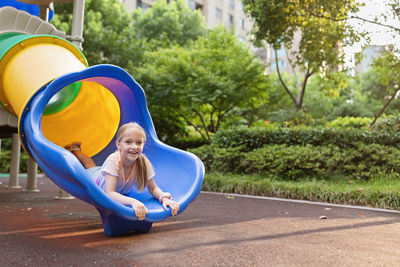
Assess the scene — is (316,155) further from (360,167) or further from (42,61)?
(42,61)

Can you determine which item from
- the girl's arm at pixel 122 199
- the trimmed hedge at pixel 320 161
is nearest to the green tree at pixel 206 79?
the trimmed hedge at pixel 320 161

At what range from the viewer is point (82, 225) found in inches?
156

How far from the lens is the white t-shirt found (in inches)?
130

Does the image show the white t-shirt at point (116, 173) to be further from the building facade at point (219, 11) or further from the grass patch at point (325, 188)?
the building facade at point (219, 11)

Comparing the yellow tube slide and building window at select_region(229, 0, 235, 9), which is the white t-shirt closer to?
the yellow tube slide

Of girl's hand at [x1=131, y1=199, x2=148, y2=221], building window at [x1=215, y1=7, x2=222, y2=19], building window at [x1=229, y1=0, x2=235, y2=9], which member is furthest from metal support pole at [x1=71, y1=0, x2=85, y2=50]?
building window at [x1=229, y1=0, x2=235, y2=9]

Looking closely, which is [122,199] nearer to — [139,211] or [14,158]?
[139,211]

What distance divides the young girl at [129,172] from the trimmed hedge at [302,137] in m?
5.70

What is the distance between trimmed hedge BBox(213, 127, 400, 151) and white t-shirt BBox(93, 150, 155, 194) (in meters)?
5.72

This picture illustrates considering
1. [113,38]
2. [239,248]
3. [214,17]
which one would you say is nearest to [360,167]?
[239,248]

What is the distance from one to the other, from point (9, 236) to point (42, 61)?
7.32 feet

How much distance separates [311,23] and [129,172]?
7939mm

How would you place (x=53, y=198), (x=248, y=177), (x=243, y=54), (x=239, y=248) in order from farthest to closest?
(x=243, y=54) → (x=248, y=177) → (x=53, y=198) → (x=239, y=248)

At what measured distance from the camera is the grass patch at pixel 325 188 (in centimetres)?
578
